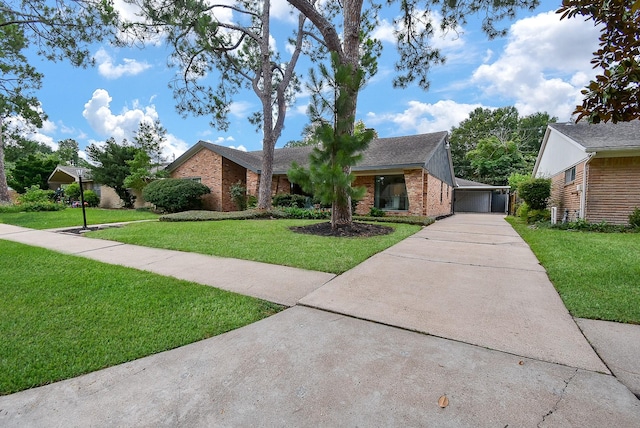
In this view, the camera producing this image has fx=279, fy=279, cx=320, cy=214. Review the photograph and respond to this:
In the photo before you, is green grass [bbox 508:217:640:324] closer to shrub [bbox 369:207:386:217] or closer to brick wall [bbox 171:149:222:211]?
shrub [bbox 369:207:386:217]

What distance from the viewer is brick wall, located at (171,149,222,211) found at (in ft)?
52.1

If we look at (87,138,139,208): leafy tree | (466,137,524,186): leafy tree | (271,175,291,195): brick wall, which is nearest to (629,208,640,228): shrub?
(271,175,291,195): brick wall

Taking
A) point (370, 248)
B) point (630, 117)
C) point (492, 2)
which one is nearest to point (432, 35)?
point (492, 2)

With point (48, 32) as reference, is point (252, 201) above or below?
below

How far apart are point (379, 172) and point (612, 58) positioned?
1116 centimetres

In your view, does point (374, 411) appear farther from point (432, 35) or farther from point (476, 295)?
point (432, 35)

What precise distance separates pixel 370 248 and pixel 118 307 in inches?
174

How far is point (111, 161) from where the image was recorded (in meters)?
17.1

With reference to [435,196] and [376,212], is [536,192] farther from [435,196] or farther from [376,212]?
[376,212]

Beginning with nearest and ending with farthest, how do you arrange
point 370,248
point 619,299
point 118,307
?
point 118,307 < point 619,299 < point 370,248

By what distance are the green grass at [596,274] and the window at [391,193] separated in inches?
261

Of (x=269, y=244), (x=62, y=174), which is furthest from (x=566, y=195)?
(x=62, y=174)

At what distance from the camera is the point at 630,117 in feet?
8.27

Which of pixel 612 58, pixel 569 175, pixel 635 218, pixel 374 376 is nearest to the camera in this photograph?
pixel 374 376
